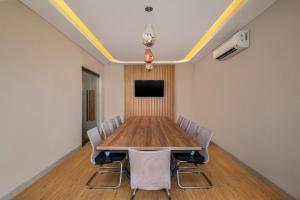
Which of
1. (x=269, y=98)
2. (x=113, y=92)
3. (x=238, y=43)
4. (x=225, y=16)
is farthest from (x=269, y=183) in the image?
(x=113, y=92)

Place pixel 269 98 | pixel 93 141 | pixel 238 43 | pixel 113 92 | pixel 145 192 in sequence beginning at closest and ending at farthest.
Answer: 1. pixel 145 192
2. pixel 93 141
3. pixel 269 98
4. pixel 238 43
5. pixel 113 92

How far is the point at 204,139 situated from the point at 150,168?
113 cm

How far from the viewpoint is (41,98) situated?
2.91m

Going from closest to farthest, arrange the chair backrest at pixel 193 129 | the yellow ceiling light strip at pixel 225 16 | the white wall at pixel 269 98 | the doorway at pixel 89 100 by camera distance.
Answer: the white wall at pixel 269 98, the yellow ceiling light strip at pixel 225 16, the chair backrest at pixel 193 129, the doorway at pixel 89 100

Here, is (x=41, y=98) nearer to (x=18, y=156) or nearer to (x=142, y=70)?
(x=18, y=156)

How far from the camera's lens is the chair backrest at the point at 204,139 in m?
2.48

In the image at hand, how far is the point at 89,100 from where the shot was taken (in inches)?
218

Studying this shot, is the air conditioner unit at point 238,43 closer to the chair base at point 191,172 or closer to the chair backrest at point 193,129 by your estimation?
the chair backrest at point 193,129

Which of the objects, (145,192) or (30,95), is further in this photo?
(30,95)

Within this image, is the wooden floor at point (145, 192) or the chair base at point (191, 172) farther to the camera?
the chair base at point (191, 172)

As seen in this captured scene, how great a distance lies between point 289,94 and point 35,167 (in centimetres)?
392

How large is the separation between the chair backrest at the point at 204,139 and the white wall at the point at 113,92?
14.8 feet

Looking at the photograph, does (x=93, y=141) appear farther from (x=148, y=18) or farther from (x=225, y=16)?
(x=225, y=16)

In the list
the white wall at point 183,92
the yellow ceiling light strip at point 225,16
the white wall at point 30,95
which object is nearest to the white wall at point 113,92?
the white wall at point 183,92
